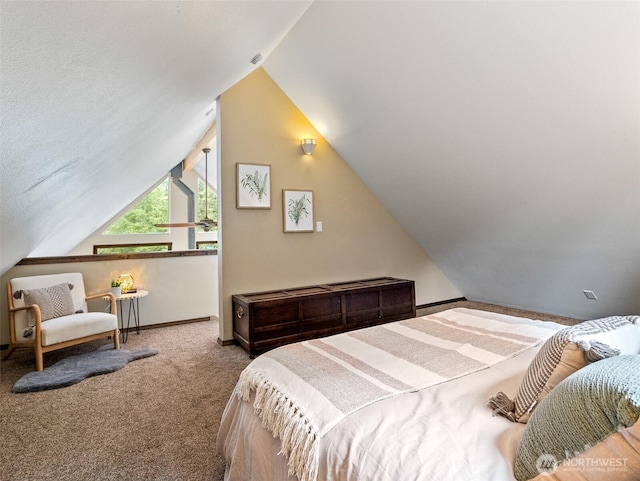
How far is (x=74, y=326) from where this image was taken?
10.0 ft

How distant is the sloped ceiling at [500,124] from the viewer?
7.14 ft

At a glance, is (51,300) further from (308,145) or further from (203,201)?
(203,201)

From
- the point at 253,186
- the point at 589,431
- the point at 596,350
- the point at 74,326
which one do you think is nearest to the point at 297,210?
the point at 253,186

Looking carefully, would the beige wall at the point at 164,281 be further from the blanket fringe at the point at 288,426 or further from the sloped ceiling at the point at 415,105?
the blanket fringe at the point at 288,426

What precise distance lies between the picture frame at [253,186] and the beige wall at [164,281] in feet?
4.26

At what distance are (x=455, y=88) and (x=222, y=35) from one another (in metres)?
1.82

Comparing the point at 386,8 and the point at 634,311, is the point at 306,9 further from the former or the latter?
the point at 634,311

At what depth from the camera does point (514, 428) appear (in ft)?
3.31

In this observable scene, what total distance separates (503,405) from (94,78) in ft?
6.61

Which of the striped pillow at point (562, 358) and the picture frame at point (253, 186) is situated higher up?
the picture frame at point (253, 186)

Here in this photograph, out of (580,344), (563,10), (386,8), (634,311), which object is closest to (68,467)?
(580,344)

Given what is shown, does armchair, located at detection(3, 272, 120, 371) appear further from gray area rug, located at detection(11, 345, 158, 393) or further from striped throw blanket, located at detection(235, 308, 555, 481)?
striped throw blanket, located at detection(235, 308, 555, 481)

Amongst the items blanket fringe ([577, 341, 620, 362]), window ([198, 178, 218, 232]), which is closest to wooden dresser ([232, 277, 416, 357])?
blanket fringe ([577, 341, 620, 362])

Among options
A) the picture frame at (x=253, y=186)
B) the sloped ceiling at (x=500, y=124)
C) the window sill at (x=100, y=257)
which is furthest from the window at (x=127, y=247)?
the sloped ceiling at (x=500, y=124)
